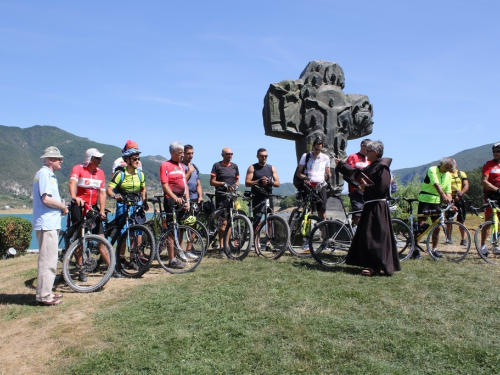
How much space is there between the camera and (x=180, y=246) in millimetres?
6738

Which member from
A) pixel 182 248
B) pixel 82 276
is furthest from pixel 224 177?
pixel 82 276

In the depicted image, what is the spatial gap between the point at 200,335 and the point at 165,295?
4.57 feet

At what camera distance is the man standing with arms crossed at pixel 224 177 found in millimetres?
8070

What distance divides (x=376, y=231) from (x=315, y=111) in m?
5.14

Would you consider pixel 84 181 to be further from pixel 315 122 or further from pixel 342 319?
pixel 315 122

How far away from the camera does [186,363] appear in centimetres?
349

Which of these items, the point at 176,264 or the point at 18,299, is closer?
the point at 18,299

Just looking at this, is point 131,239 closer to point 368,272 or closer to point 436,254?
point 368,272

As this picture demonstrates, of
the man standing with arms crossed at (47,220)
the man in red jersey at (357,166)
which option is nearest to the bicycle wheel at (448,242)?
the man in red jersey at (357,166)

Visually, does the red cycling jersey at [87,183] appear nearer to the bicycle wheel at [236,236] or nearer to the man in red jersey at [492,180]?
the bicycle wheel at [236,236]

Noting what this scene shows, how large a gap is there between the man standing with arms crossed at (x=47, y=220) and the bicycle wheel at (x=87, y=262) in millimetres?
400

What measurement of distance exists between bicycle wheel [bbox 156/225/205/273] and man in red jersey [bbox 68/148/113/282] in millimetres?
837

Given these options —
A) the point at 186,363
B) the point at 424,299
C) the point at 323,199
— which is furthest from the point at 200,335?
the point at 323,199

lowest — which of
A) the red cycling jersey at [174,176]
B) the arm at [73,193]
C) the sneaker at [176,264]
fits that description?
the sneaker at [176,264]
